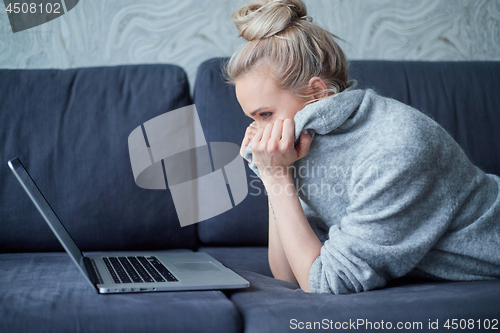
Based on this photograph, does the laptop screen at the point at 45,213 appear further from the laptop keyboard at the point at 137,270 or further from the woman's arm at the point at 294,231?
the woman's arm at the point at 294,231

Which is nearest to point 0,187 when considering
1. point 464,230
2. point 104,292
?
point 104,292

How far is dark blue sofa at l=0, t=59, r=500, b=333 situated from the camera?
819 mm

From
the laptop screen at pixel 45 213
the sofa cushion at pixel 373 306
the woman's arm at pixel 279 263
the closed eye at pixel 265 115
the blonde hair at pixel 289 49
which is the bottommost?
the woman's arm at pixel 279 263

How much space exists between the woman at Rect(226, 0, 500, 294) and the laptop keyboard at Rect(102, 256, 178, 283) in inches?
9.7

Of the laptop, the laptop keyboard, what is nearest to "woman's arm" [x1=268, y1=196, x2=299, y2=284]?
the laptop

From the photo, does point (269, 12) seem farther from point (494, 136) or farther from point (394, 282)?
point (494, 136)

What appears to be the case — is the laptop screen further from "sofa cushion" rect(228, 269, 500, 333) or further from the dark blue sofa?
"sofa cushion" rect(228, 269, 500, 333)

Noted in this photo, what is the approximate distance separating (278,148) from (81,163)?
630 millimetres

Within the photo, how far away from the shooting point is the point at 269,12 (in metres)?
0.86

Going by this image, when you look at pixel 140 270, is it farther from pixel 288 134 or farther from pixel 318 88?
pixel 318 88

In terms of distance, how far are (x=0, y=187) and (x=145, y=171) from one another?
0.38 m

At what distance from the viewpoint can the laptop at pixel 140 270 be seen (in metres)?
0.66

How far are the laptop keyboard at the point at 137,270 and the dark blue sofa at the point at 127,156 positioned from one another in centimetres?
6

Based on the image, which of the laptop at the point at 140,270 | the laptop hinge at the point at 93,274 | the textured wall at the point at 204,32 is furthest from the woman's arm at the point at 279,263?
the textured wall at the point at 204,32
